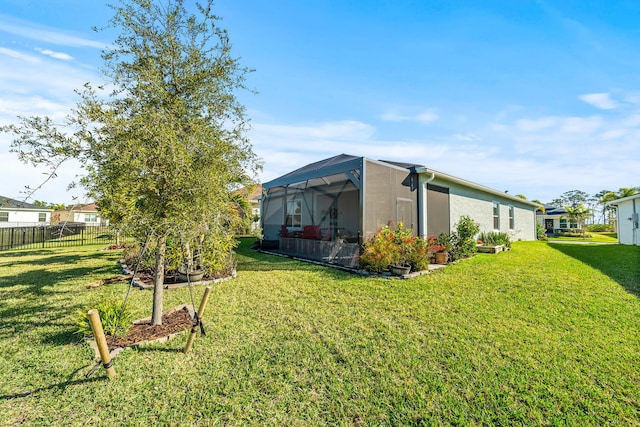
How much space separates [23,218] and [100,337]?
3581 cm

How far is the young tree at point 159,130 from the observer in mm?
3123

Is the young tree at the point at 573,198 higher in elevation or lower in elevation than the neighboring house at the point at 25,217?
higher

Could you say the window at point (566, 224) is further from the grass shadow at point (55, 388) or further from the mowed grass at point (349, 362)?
the grass shadow at point (55, 388)

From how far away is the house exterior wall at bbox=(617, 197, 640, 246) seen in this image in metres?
14.3

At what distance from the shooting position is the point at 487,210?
46.4 feet

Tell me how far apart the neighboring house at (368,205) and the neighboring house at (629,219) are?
4.29m

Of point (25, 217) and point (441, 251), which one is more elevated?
point (25, 217)

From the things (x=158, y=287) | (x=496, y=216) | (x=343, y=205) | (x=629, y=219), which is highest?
(x=343, y=205)

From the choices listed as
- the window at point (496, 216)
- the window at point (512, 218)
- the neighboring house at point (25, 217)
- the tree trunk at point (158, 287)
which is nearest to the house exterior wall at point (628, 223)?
the window at point (512, 218)

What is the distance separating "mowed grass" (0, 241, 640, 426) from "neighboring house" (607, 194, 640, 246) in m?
13.5

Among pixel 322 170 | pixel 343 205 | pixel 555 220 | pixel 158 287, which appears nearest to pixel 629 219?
pixel 343 205

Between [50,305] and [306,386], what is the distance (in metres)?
5.14

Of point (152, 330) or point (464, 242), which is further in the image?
point (464, 242)

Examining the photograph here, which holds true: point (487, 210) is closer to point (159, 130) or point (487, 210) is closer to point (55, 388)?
point (159, 130)
